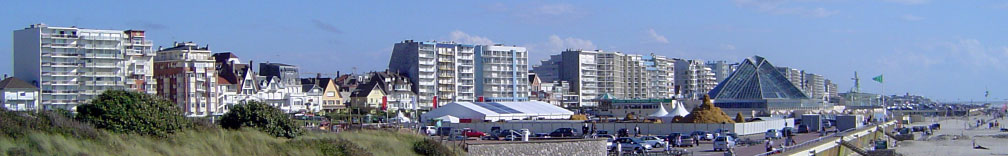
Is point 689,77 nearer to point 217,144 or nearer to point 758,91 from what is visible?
point 758,91

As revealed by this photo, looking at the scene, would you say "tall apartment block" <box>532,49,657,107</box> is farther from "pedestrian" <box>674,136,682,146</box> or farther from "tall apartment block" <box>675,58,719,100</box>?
"pedestrian" <box>674,136,682,146</box>

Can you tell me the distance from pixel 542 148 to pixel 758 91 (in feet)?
328

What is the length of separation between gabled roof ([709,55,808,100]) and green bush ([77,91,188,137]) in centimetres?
10649

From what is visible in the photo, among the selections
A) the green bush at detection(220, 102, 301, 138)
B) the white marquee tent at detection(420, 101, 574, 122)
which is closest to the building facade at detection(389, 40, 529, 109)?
the white marquee tent at detection(420, 101, 574, 122)

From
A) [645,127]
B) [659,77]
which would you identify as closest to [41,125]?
[645,127]

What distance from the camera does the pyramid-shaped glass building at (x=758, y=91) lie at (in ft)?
392

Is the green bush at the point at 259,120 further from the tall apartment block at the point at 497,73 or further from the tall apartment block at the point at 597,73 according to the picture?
the tall apartment block at the point at 597,73

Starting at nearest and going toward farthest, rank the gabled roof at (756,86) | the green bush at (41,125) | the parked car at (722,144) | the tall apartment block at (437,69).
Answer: the green bush at (41,125)
the parked car at (722,144)
the tall apartment block at (437,69)
the gabled roof at (756,86)

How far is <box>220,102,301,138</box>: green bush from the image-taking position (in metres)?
24.9

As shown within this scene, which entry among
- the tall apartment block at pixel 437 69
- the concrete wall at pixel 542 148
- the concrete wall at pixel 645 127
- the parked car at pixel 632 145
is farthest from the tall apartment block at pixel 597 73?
the concrete wall at pixel 542 148

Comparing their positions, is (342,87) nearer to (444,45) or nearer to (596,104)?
(444,45)

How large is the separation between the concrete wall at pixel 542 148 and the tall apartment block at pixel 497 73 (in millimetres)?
79053

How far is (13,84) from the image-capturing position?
212 feet

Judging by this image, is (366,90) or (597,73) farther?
(597,73)
